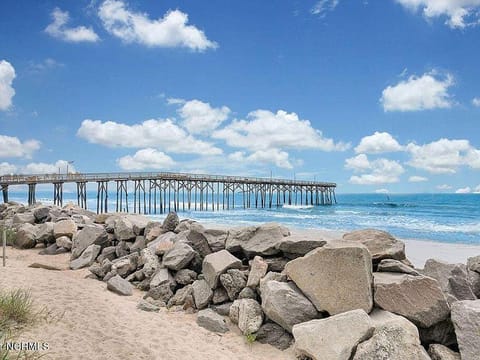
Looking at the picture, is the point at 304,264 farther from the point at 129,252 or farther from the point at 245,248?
the point at 129,252

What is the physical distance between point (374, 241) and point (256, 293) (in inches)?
99.2

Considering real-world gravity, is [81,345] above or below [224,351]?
above

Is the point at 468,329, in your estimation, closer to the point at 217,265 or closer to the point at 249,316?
the point at 249,316

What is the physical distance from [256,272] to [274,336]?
146 cm

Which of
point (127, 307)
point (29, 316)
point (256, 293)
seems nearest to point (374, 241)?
point (256, 293)

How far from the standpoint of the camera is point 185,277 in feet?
30.3

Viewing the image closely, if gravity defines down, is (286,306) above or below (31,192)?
below

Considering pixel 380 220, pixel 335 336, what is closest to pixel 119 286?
pixel 335 336

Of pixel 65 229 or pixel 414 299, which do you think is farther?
pixel 65 229

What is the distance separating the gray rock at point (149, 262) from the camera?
10.1 metres

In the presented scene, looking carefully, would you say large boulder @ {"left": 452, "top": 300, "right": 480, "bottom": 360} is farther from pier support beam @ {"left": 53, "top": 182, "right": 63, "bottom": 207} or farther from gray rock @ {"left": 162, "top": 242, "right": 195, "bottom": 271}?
pier support beam @ {"left": 53, "top": 182, "right": 63, "bottom": 207}

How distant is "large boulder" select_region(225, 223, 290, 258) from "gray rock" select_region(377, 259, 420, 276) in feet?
6.65

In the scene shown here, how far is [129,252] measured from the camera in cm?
1230

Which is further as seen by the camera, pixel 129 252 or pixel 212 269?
pixel 129 252
